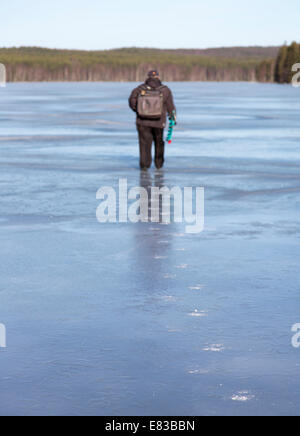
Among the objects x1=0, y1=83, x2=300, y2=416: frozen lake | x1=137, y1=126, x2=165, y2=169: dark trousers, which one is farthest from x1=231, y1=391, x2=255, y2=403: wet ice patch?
x1=137, y1=126, x2=165, y2=169: dark trousers

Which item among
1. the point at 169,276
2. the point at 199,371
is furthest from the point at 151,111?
the point at 199,371

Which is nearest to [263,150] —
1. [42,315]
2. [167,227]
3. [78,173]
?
[78,173]

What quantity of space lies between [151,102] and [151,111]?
0.16 m

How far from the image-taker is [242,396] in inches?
193

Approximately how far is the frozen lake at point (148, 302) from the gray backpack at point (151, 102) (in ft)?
4.10

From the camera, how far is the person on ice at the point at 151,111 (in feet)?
52.4

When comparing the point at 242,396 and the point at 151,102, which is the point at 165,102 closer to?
the point at 151,102

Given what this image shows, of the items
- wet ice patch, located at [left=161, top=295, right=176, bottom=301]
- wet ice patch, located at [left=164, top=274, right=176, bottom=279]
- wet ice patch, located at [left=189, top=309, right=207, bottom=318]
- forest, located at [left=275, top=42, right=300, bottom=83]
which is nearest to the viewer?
wet ice patch, located at [left=189, top=309, right=207, bottom=318]

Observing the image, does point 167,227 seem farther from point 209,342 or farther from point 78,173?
point 78,173

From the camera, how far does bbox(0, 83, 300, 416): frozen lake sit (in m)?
4.97

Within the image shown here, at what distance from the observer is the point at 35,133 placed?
25766mm

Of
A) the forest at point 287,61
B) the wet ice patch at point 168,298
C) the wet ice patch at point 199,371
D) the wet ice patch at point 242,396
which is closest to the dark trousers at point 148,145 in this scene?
the wet ice patch at point 168,298

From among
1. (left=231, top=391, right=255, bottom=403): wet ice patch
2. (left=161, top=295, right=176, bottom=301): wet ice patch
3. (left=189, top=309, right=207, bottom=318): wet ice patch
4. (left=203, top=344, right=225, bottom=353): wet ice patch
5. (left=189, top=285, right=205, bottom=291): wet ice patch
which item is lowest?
(left=231, top=391, right=255, bottom=403): wet ice patch

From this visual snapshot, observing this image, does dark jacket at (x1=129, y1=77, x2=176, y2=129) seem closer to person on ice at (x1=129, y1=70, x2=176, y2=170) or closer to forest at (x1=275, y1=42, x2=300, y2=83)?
person on ice at (x1=129, y1=70, x2=176, y2=170)
